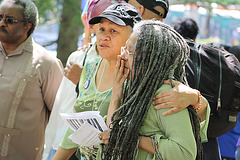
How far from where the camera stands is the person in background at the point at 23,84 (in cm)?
343

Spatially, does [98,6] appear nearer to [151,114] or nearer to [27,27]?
[27,27]

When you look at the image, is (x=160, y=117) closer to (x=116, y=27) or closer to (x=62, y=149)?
(x=116, y=27)

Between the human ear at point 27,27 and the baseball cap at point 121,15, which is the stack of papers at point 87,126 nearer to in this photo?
the baseball cap at point 121,15

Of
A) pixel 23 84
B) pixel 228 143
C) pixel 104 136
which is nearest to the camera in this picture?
pixel 104 136

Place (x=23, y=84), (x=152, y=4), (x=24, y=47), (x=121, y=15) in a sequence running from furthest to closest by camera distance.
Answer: (x=24, y=47), (x=23, y=84), (x=152, y=4), (x=121, y=15)

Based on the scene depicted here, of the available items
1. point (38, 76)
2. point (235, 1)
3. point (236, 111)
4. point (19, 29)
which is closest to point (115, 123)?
point (236, 111)

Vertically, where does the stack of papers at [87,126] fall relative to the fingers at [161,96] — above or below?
below

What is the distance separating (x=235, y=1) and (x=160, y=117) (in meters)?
11.3

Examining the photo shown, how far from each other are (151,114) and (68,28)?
5030 mm

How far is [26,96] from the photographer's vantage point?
3.49 m

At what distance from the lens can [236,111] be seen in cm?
305

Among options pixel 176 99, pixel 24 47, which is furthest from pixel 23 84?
pixel 176 99

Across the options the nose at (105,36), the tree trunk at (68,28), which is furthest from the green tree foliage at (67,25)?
the nose at (105,36)

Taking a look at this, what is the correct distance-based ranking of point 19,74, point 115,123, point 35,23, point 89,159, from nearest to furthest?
1. point 115,123
2. point 89,159
3. point 19,74
4. point 35,23
